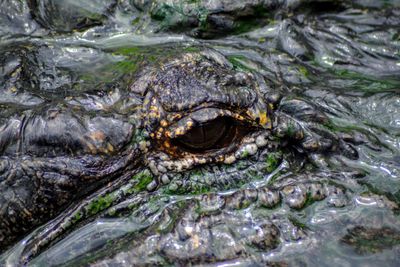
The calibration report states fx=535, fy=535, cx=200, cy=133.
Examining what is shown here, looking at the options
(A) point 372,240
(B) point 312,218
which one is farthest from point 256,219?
(A) point 372,240

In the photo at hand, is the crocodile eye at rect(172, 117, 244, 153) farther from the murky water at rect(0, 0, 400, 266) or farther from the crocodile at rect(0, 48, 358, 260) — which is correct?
the murky water at rect(0, 0, 400, 266)

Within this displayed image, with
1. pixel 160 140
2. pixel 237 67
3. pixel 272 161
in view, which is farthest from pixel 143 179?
pixel 237 67

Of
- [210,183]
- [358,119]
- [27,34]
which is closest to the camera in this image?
[210,183]

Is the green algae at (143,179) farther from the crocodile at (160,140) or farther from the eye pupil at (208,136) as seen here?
the eye pupil at (208,136)

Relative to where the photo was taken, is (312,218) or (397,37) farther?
(397,37)

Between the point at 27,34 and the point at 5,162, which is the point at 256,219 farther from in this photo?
the point at 27,34

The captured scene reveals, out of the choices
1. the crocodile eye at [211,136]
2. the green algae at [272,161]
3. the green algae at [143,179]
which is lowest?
the green algae at [272,161]

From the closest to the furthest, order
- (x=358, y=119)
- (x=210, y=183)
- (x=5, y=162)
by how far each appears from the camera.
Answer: (x=5, y=162), (x=210, y=183), (x=358, y=119)

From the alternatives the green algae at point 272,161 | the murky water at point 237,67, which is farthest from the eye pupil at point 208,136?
the green algae at point 272,161
